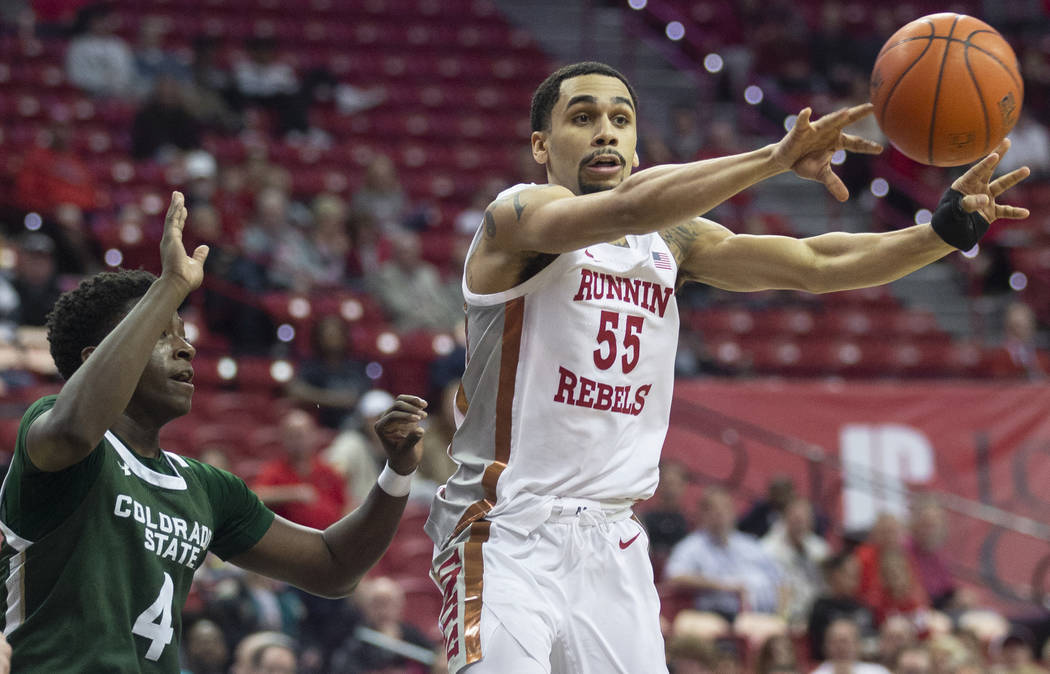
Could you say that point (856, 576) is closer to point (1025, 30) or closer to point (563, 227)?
point (563, 227)

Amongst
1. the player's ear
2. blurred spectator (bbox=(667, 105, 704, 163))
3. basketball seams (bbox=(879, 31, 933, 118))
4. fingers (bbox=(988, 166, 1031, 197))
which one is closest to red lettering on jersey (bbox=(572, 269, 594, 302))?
the player's ear

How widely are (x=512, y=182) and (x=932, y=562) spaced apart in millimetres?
6803

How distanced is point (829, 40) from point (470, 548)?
1481cm

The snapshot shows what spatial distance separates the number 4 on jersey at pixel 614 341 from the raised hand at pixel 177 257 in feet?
3.78

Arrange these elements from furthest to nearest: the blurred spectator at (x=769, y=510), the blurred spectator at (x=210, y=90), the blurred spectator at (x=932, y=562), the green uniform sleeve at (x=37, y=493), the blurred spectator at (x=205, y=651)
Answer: the blurred spectator at (x=210, y=90) < the blurred spectator at (x=769, y=510) < the blurred spectator at (x=932, y=562) < the blurred spectator at (x=205, y=651) < the green uniform sleeve at (x=37, y=493)

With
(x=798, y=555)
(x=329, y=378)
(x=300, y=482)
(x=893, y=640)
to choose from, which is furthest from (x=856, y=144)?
(x=329, y=378)

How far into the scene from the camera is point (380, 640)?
7.57 meters

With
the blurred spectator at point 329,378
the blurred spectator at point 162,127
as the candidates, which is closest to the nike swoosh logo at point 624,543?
the blurred spectator at point 329,378

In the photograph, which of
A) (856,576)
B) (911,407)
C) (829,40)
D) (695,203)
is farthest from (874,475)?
(695,203)

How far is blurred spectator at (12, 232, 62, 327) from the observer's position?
1034 cm

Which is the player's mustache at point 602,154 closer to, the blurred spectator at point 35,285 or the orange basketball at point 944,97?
the orange basketball at point 944,97

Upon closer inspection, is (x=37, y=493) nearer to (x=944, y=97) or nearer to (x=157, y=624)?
(x=157, y=624)

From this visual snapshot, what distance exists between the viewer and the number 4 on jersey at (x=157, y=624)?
3.71 m

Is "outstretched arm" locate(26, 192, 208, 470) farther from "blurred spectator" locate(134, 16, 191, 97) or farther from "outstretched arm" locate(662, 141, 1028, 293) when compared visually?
"blurred spectator" locate(134, 16, 191, 97)
